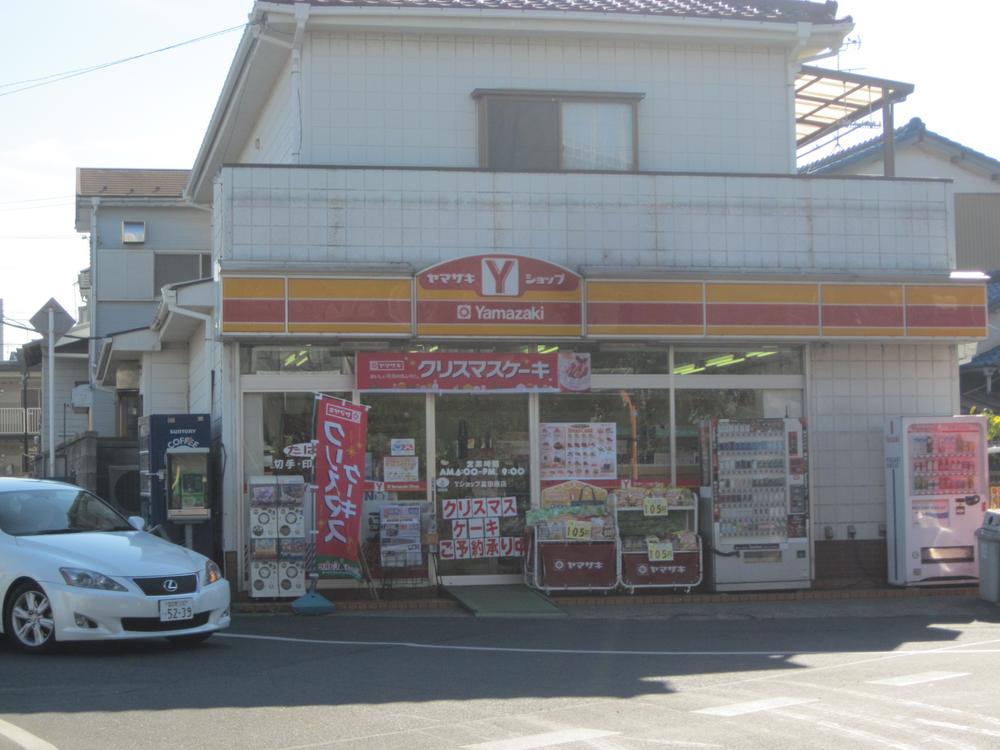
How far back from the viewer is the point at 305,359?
1531 centimetres

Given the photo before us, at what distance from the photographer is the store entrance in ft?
50.9

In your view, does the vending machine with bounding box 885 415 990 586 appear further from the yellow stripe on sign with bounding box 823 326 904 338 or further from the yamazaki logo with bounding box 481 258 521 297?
the yamazaki logo with bounding box 481 258 521 297

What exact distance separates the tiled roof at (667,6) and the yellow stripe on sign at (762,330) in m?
4.50

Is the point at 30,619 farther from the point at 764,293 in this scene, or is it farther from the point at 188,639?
the point at 764,293

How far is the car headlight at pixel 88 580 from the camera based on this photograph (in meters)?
10.3

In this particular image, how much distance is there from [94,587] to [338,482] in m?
4.41

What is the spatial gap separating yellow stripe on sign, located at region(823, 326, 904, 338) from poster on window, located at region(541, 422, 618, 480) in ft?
9.73

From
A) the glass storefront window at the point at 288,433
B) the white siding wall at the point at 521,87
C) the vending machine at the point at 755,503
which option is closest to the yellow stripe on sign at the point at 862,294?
the vending machine at the point at 755,503

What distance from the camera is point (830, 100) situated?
20.0 meters

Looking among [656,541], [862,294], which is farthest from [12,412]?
[862,294]

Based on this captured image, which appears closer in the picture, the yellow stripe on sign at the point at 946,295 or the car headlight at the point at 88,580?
the car headlight at the point at 88,580

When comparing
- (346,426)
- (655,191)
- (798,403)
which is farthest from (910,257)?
(346,426)

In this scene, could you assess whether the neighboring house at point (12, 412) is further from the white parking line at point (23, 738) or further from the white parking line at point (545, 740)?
the white parking line at point (545, 740)

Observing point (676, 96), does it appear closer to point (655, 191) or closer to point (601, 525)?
point (655, 191)
